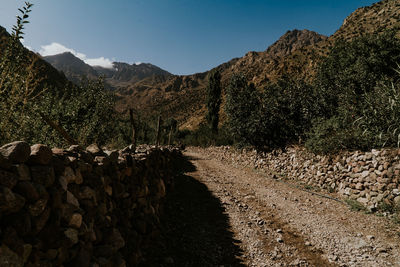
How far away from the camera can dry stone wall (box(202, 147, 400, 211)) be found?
755 centimetres

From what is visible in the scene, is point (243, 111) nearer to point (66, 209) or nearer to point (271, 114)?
point (271, 114)

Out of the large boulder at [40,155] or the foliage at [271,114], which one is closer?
the large boulder at [40,155]

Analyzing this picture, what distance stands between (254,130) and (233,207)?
33.7 feet

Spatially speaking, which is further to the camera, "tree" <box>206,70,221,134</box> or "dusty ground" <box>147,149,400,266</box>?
"tree" <box>206,70,221,134</box>

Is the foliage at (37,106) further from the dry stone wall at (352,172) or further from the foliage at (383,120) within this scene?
the foliage at (383,120)

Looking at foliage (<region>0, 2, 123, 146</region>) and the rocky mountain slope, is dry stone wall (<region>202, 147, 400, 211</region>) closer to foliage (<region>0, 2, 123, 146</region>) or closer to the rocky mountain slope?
the rocky mountain slope

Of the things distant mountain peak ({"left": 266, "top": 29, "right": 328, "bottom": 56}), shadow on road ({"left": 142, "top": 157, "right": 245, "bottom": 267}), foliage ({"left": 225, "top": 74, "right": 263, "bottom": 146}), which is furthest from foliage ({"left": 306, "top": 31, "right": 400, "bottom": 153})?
distant mountain peak ({"left": 266, "top": 29, "right": 328, "bottom": 56})

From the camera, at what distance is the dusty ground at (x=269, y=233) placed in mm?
4719

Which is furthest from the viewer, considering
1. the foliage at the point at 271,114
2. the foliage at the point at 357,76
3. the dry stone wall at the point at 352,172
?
the foliage at the point at 271,114

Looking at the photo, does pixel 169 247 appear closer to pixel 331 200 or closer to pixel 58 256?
pixel 58 256

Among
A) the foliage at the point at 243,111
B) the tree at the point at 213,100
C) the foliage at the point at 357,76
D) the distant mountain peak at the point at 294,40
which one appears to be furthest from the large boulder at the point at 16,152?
the distant mountain peak at the point at 294,40

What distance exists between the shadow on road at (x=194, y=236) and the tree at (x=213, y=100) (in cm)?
2750

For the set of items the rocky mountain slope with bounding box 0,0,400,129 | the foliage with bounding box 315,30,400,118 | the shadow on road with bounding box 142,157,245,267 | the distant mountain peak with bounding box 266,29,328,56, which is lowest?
the shadow on road with bounding box 142,157,245,267

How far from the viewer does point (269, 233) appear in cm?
591
